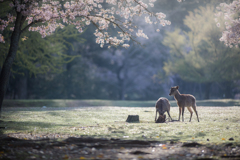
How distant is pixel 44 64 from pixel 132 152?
2308 centimetres

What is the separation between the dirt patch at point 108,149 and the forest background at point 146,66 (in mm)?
21346

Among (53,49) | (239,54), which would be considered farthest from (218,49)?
(53,49)

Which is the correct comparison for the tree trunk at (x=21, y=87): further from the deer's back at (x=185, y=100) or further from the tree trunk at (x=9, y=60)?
the deer's back at (x=185, y=100)

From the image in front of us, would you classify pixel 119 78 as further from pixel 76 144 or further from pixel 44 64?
pixel 76 144

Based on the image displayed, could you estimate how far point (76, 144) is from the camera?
24.9ft

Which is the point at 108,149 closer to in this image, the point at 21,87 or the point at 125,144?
the point at 125,144

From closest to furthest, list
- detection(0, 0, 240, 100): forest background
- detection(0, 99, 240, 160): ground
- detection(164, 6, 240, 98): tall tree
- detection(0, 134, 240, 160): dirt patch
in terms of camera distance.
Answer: detection(0, 134, 240, 160): dirt patch < detection(0, 99, 240, 160): ground < detection(164, 6, 240, 98): tall tree < detection(0, 0, 240, 100): forest background

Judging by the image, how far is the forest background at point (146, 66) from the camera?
3534cm

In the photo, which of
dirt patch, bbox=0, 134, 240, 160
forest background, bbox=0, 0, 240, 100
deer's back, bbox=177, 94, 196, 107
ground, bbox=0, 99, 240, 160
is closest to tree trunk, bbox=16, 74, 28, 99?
forest background, bbox=0, 0, 240, 100

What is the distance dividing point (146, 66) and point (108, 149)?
38.3 metres

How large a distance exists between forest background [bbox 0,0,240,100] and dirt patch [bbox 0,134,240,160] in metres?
21.3

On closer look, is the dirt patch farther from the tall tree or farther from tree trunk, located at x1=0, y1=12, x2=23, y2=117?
the tall tree

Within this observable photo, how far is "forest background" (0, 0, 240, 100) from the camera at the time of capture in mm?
35344

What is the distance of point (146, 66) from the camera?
147ft
